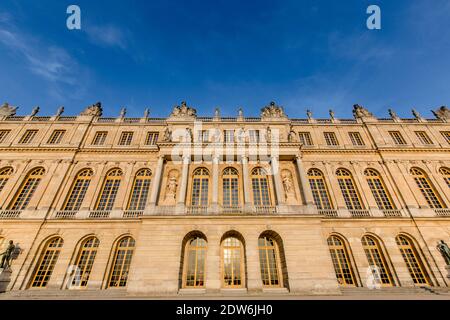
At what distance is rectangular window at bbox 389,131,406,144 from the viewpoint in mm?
22494

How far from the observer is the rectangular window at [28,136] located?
70.4 ft

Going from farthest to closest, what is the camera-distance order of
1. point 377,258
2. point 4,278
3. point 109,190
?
point 109,190
point 377,258
point 4,278

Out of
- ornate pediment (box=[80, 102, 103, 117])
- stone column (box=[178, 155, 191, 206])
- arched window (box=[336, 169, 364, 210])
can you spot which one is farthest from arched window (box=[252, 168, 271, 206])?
ornate pediment (box=[80, 102, 103, 117])

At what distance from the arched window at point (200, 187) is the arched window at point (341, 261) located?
37.0 feet

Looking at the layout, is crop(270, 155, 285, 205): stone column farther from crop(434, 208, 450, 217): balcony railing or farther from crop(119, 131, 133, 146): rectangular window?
crop(119, 131, 133, 146): rectangular window

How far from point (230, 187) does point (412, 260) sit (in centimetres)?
1589

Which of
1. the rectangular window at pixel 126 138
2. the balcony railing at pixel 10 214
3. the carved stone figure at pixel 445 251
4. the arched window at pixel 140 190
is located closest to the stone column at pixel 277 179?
the arched window at pixel 140 190

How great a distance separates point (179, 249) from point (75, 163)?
1441 centimetres

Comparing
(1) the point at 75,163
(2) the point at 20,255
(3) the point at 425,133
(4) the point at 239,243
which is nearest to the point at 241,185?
(4) the point at 239,243

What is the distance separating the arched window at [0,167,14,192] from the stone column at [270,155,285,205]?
2531cm

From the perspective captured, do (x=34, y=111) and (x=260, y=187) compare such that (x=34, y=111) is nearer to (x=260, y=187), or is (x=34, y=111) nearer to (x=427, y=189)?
(x=260, y=187)

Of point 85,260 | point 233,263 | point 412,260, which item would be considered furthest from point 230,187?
point 412,260

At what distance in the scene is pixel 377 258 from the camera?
1633 centimetres

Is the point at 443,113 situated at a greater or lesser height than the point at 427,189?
greater
